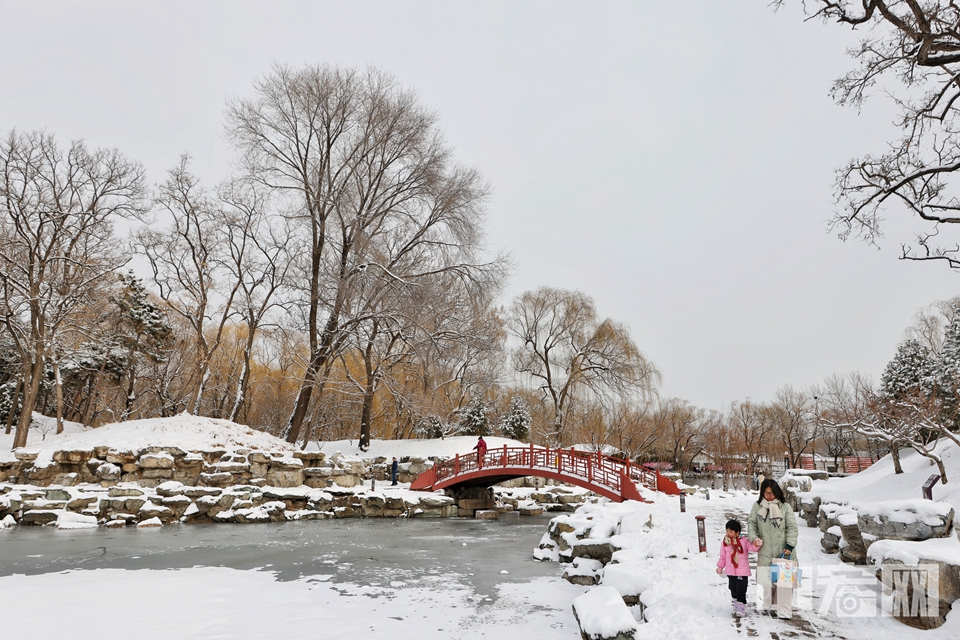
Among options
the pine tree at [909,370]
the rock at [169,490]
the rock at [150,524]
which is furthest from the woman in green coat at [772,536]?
the pine tree at [909,370]

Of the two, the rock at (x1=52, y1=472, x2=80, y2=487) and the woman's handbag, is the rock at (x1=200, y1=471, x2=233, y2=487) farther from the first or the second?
the woman's handbag

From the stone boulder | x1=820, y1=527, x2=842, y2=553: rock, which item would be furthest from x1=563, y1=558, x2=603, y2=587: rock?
the stone boulder

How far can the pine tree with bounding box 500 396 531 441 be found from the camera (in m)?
38.8

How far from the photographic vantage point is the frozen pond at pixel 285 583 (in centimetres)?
751

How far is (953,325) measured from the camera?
1096 inches

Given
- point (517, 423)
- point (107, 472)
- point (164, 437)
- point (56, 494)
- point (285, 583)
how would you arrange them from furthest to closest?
point (517, 423), point (164, 437), point (107, 472), point (56, 494), point (285, 583)

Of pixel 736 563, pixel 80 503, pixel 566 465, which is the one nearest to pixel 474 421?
pixel 566 465

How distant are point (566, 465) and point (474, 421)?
50.6 feet

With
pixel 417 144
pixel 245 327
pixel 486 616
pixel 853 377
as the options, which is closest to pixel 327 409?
pixel 245 327

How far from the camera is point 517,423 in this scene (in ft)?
127

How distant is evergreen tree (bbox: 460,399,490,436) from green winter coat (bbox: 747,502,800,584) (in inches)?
1208

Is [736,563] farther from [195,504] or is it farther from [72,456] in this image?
[72,456]

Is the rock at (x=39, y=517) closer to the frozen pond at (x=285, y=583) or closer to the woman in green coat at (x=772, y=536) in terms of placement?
the frozen pond at (x=285, y=583)

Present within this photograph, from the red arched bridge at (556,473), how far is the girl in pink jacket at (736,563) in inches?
479
